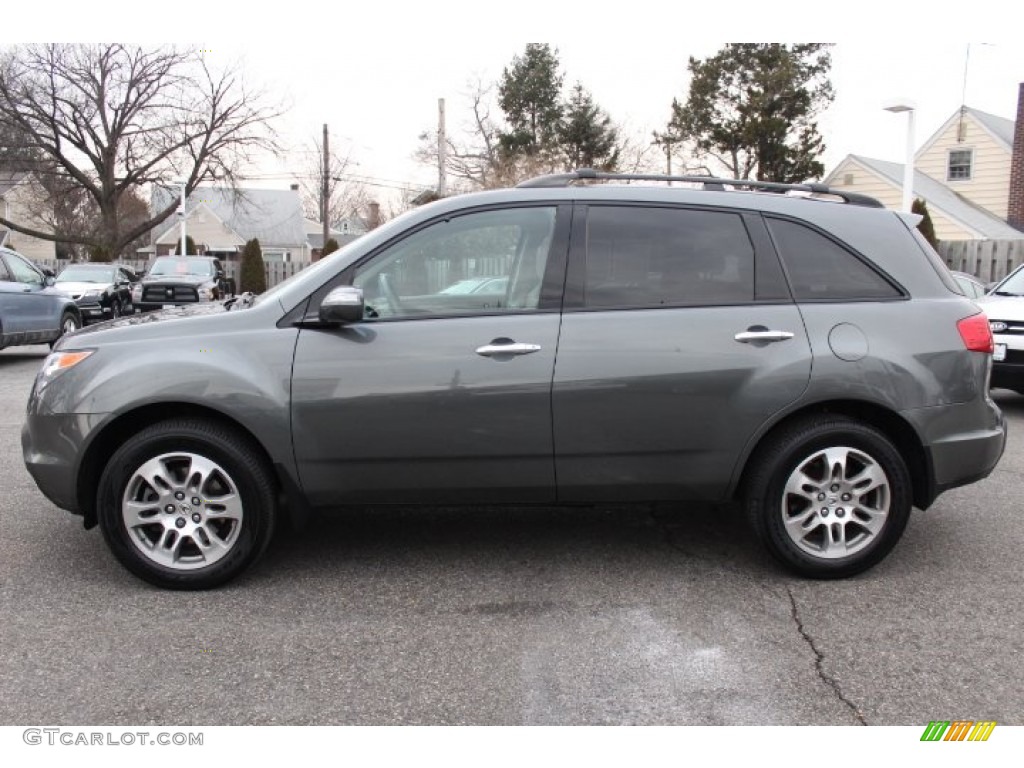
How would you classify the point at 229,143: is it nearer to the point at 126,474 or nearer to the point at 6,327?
the point at 6,327

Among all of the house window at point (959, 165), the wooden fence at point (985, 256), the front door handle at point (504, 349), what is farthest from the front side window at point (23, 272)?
the house window at point (959, 165)

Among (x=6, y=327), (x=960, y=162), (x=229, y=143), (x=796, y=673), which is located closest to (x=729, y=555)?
(x=796, y=673)

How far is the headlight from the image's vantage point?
388cm

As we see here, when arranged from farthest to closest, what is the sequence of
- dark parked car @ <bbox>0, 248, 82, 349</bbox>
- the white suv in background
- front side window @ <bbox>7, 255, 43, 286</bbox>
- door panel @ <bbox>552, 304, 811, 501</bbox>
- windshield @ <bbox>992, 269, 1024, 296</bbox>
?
front side window @ <bbox>7, 255, 43, 286</bbox>, dark parked car @ <bbox>0, 248, 82, 349</bbox>, windshield @ <bbox>992, 269, 1024, 296</bbox>, the white suv in background, door panel @ <bbox>552, 304, 811, 501</bbox>

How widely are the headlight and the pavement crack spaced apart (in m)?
3.35

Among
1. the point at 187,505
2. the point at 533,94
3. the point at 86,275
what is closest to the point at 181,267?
the point at 86,275

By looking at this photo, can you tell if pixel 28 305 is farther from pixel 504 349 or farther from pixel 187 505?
pixel 504 349

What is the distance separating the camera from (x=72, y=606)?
371cm

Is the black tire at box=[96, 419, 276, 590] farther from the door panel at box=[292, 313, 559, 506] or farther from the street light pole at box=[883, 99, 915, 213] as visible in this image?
the street light pole at box=[883, 99, 915, 213]

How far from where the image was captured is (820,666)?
10.4ft

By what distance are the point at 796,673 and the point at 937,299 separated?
1974 mm

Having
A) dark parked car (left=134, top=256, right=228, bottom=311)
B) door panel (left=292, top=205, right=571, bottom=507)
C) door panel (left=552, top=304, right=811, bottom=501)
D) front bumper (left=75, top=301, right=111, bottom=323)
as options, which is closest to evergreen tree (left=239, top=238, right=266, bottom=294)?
dark parked car (left=134, top=256, right=228, bottom=311)

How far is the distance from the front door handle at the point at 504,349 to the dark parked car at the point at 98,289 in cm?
1741

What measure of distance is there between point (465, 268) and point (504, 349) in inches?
18.4
